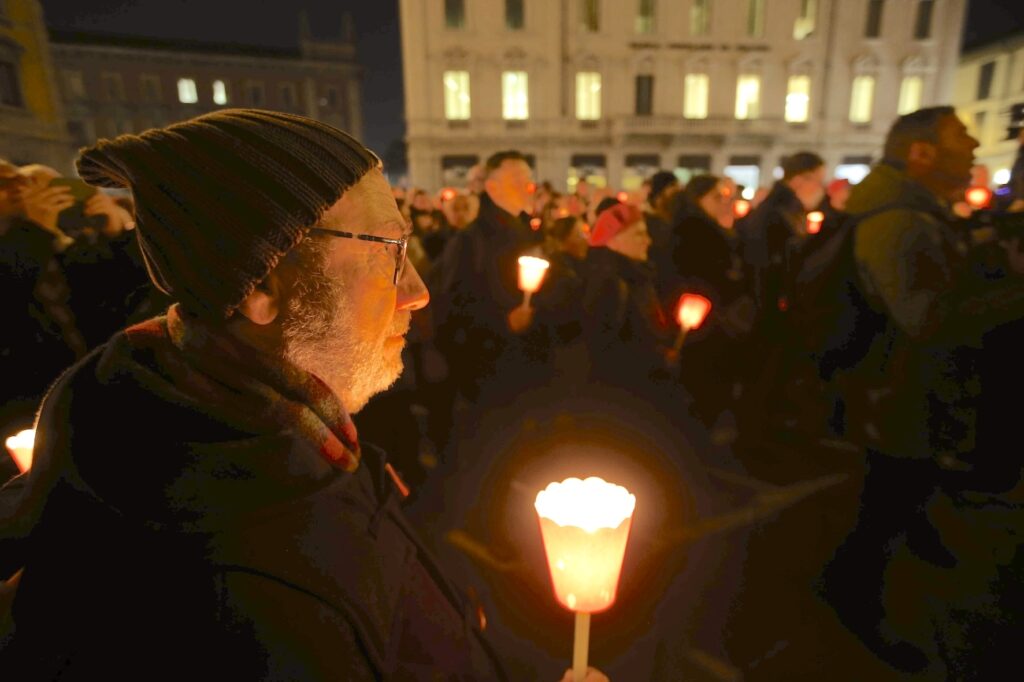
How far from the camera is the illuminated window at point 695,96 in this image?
1383 inches

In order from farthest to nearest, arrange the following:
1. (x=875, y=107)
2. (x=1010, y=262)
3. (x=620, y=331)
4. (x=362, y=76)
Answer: (x=362, y=76), (x=875, y=107), (x=620, y=331), (x=1010, y=262)

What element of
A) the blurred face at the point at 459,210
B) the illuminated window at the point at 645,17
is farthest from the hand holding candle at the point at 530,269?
the illuminated window at the point at 645,17

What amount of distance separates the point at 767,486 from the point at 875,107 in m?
39.7

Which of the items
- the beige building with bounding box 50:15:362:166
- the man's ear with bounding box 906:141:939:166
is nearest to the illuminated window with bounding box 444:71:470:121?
the beige building with bounding box 50:15:362:166

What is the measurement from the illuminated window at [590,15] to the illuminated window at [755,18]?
29.8ft

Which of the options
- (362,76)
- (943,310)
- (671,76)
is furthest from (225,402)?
(362,76)

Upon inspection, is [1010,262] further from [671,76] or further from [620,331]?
[671,76]

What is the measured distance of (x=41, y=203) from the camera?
3543 millimetres

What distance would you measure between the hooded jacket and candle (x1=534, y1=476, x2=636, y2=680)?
0.50 m

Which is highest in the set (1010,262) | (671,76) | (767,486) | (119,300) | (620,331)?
(671,76)

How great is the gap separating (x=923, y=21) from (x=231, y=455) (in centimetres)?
4670

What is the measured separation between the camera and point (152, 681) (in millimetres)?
792

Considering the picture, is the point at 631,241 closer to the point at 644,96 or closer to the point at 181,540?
the point at 181,540

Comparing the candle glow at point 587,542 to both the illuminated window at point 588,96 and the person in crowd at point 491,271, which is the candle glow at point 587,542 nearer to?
the person in crowd at point 491,271
